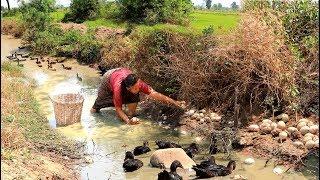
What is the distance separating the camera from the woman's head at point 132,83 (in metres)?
10.5

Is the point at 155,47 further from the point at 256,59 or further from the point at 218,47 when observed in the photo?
the point at 256,59

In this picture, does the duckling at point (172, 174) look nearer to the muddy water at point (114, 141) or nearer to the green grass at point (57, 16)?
the muddy water at point (114, 141)

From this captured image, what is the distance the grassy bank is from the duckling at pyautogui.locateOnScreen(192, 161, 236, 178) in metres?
2.21

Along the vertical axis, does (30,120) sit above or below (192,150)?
above

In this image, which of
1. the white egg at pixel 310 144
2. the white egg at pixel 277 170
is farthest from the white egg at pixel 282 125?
the white egg at pixel 277 170

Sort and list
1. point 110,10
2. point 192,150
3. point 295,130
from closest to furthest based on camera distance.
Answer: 1. point 192,150
2. point 295,130
3. point 110,10

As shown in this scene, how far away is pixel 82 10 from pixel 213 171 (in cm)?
2697

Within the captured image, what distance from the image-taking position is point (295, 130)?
9078mm

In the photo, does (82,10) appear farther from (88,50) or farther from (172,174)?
(172,174)

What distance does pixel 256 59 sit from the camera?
10094mm

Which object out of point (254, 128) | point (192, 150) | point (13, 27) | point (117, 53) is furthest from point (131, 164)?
point (13, 27)

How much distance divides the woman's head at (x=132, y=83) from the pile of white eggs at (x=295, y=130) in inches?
107

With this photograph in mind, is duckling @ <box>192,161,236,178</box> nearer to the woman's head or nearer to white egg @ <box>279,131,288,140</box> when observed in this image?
white egg @ <box>279,131,288,140</box>

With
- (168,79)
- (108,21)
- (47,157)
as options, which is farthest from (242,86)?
(108,21)
